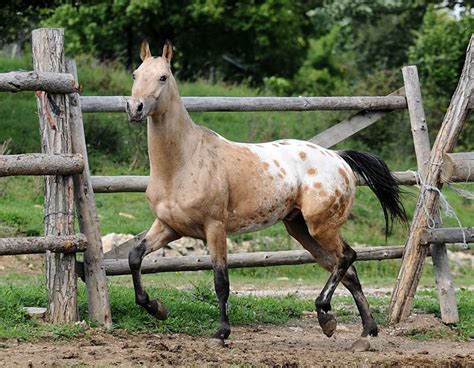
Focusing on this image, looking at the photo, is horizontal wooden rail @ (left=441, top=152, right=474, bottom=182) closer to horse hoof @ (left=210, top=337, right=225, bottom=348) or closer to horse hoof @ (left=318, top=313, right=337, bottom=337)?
horse hoof @ (left=318, top=313, right=337, bottom=337)

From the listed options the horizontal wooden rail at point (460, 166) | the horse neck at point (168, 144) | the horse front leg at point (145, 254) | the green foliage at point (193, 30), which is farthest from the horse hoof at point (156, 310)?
the green foliage at point (193, 30)

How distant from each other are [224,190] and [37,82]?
5.49 feet

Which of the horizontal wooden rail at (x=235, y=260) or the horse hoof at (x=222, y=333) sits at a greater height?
the horizontal wooden rail at (x=235, y=260)

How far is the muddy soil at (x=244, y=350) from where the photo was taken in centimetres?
697

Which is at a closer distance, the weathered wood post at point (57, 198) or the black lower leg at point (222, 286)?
the black lower leg at point (222, 286)

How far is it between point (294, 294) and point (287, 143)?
2497 millimetres

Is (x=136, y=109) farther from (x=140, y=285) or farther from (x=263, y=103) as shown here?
(x=263, y=103)

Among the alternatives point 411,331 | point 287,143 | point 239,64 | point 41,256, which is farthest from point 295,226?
point 239,64

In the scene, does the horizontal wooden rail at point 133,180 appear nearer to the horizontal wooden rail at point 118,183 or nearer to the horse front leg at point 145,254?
the horizontal wooden rail at point 118,183

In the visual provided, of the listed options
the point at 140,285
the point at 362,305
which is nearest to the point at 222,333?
the point at 140,285

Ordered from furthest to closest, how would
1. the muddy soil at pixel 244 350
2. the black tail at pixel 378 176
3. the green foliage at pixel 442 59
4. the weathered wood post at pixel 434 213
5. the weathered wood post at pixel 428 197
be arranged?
the green foliage at pixel 442 59 → the weathered wood post at pixel 434 213 → the weathered wood post at pixel 428 197 → the black tail at pixel 378 176 → the muddy soil at pixel 244 350

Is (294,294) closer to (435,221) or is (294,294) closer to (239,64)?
(435,221)

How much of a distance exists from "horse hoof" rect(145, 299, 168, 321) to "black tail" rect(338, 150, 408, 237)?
2.18 m

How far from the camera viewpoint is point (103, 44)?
28.7m
